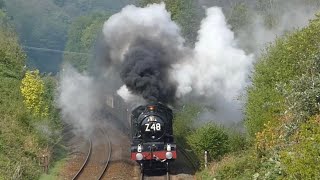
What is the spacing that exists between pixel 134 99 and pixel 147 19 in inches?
210

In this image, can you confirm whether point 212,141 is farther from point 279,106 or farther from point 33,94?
point 33,94

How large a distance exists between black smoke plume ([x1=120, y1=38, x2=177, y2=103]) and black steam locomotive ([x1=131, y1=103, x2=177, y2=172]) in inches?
49.2

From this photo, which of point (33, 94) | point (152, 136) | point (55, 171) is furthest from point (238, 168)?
point (33, 94)

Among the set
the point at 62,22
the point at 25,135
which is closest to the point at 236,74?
the point at 25,135

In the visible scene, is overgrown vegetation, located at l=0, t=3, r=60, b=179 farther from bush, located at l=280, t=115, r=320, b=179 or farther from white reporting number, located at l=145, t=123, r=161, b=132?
bush, located at l=280, t=115, r=320, b=179

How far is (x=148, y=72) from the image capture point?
21.0 m

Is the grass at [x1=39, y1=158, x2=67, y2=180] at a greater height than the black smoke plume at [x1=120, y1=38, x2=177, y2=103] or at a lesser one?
lesser

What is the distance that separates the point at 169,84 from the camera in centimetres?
2228

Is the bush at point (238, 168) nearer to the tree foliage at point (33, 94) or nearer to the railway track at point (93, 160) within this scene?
the railway track at point (93, 160)

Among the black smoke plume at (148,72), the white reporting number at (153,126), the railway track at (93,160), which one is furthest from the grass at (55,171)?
the black smoke plume at (148,72)

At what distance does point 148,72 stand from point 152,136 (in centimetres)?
320

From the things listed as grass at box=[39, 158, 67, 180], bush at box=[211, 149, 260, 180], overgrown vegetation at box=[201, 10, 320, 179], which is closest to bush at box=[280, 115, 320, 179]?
overgrown vegetation at box=[201, 10, 320, 179]

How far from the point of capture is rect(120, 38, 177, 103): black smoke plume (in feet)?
67.1

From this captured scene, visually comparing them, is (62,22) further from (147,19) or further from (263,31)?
(147,19)
